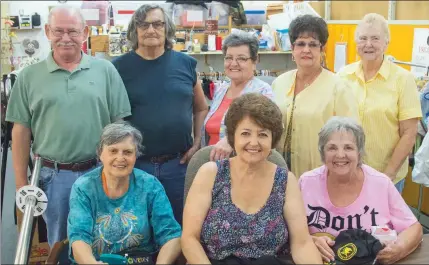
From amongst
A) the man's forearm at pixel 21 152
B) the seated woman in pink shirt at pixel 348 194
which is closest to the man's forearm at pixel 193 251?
the seated woman in pink shirt at pixel 348 194

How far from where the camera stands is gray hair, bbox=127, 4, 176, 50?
2453mm

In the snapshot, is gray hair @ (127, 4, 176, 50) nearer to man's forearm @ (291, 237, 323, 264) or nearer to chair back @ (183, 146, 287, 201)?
chair back @ (183, 146, 287, 201)

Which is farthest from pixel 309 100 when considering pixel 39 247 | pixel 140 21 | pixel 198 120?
pixel 39 247

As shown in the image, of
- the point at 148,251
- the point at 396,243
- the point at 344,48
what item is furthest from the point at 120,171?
the point at 344,48

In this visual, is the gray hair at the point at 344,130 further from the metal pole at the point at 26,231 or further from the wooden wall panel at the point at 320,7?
the wooden wall panel at the point at 320,7

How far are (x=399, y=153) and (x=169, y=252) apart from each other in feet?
4.48

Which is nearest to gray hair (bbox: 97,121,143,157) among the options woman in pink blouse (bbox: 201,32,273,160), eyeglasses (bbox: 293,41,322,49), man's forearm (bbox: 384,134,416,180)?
woman in pink blouse (bbox: 201,32,273,160)

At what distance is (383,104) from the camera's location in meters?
2.55

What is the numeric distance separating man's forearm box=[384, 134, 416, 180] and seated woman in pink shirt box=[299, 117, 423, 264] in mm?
548

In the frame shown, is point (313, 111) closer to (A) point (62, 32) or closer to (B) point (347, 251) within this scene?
(B) point (347, 251)

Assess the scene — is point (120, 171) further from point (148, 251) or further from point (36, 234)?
point (36, 234)

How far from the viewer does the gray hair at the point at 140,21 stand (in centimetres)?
245

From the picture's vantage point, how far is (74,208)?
1.98m

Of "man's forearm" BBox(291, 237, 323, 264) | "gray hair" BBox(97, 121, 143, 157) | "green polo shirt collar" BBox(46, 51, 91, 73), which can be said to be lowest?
"man's forearm" BBox(291, 237, 323, 264)
